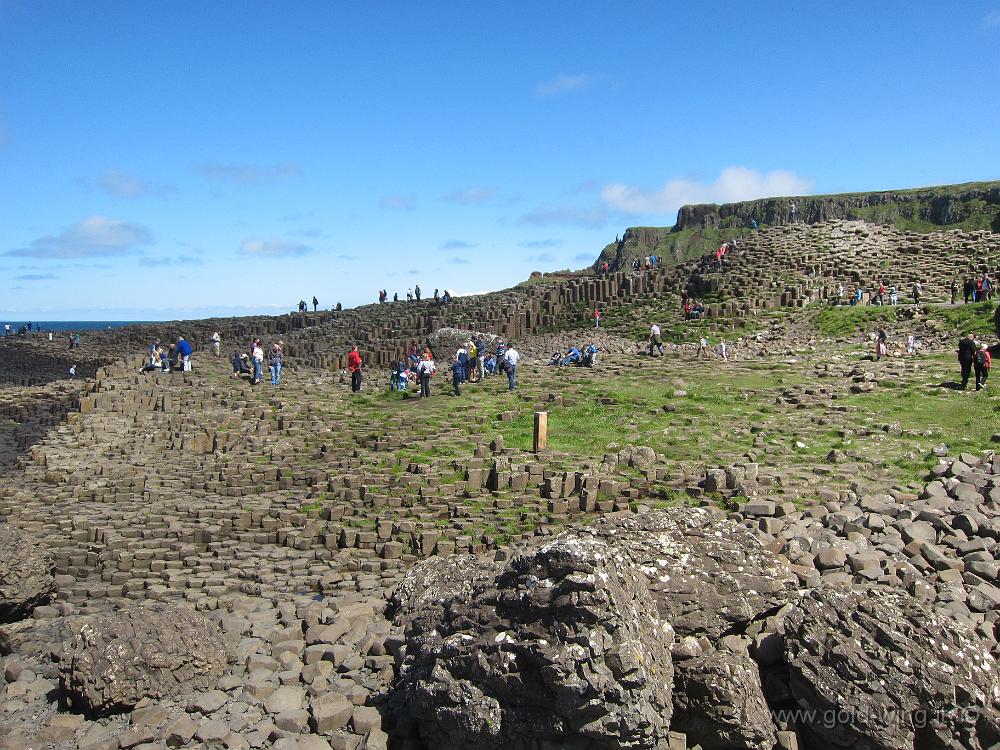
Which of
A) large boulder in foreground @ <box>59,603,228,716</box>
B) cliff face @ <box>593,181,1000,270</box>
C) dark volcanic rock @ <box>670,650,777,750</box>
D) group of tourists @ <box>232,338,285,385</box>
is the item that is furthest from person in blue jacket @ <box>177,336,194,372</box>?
cliff face @ <box>593,181,1000,270</box>

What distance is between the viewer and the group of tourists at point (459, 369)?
81.4ft

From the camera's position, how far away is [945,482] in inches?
509

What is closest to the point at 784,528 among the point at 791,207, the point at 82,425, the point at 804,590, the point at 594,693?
the point at 804,590

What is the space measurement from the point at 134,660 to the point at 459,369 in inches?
649

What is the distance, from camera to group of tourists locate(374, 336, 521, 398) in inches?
976

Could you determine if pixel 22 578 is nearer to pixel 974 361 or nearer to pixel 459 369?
pixel 459 369

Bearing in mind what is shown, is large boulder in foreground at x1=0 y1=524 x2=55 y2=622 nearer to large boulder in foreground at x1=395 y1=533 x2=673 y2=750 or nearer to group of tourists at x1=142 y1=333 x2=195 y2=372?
large boulder in foreground at x1=395 y1=533 x2=673 y2=750

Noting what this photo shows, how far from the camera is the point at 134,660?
8789mm

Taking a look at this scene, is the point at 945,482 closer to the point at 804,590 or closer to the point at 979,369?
the point at 804,590

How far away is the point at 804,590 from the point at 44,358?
68.0 meters

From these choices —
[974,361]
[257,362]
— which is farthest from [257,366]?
[974,361]

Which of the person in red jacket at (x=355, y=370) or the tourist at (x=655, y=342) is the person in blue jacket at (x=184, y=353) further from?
the tourist at (x=655, y=342)

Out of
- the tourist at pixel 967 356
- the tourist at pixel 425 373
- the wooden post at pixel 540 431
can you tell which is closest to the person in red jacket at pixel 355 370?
the tourist at pixel 425 373

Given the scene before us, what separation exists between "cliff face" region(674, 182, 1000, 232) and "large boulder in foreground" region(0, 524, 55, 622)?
69.1m
